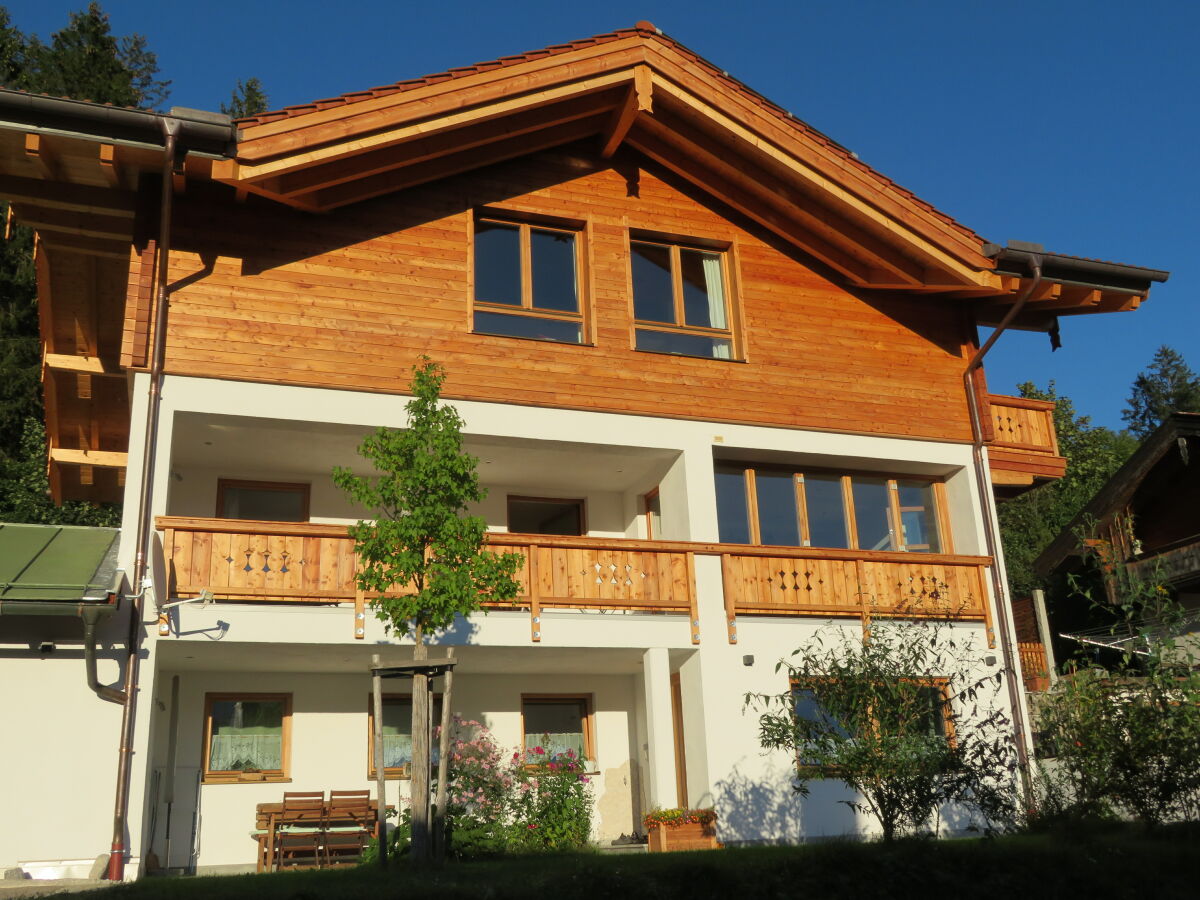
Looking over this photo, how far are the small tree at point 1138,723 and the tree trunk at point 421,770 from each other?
5.54 m

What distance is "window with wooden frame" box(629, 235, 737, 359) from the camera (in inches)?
618

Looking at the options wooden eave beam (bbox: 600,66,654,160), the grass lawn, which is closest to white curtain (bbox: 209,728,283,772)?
the grass lawn

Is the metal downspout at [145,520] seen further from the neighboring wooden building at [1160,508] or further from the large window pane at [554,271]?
the neighboring wooden building at [1160,508]

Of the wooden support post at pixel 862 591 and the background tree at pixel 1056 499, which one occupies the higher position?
the background tree at pixel 1056 499

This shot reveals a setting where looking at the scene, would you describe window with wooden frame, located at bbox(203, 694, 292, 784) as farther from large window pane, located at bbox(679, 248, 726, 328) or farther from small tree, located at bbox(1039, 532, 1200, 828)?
small tree, located at bbox(1039, 532, 1200, 828)

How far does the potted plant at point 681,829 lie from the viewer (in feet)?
41.4

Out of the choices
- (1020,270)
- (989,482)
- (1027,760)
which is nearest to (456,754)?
(1027,760)

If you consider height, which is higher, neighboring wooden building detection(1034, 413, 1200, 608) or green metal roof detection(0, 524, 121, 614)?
neighboring wooden building detection(1034, 413, 1200, 608)

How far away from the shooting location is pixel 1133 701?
948 cm

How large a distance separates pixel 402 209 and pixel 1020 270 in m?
8.58

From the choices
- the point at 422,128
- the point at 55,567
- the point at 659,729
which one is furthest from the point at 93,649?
the point at 422,128

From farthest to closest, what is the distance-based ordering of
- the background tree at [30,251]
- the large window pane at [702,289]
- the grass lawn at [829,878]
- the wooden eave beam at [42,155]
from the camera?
the background tree at [30,251] < the large window pane at [702,289] < the wooden eave beam at [42,155] < the grass lawn at [829,878]

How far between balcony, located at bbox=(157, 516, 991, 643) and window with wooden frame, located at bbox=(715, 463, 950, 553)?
3.50 feet

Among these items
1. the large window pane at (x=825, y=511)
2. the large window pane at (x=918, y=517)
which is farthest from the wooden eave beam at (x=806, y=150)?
the large window pane at (x=825, y=511)
